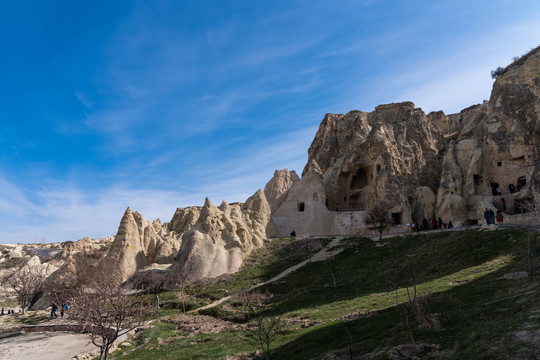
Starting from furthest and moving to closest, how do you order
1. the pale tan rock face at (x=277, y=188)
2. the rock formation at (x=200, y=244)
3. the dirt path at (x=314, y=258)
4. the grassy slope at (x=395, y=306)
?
the pale tan rock face at (x=277, y=188) → the rock formation at (x=200, y=244) → the dirt path at (x=314, y=258) → the grassy slope at (x=395, y=306)

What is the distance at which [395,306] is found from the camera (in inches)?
697

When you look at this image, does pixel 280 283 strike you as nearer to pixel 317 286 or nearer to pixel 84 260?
pixel 317 286

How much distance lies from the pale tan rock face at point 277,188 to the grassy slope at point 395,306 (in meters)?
30.7

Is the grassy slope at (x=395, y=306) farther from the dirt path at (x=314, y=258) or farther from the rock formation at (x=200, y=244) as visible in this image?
the rock formation at (x=200, y=244)

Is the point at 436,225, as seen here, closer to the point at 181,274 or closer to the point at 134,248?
the point at 181,274

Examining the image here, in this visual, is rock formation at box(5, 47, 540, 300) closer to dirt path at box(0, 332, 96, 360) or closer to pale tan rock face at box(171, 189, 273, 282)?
pale tan rock face at box(171, 189, 273, 282)

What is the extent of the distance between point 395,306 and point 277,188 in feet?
174

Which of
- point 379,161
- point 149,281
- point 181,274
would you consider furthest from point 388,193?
point 149,281

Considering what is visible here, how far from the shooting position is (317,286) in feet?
97.6

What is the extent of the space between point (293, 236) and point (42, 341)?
33.8 meters

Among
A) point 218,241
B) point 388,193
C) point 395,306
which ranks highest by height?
point 388,193

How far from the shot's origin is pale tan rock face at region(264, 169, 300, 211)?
226 feet

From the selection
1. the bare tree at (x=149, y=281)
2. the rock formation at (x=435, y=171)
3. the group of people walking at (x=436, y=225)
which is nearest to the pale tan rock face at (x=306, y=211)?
the rock formation at (x=435, y=171)

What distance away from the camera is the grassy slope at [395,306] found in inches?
454
